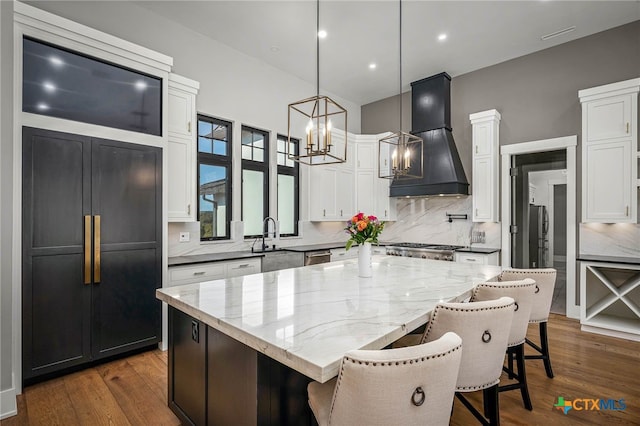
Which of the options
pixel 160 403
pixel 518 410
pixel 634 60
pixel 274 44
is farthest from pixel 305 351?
pixel 634 60

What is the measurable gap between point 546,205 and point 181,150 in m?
5.61

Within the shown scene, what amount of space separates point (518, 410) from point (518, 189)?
360 cm

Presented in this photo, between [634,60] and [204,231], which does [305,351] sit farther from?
[634,60]

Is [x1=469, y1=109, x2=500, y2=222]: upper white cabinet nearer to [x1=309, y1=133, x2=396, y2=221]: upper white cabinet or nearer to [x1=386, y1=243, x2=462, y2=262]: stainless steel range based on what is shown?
[x1=386, y1=243, x2=462, y2=262]: stainless steel range

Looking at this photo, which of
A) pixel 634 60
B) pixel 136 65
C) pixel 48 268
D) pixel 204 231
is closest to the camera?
pixel 48 268

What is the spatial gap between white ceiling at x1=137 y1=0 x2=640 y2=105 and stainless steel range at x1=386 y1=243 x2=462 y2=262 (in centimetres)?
281

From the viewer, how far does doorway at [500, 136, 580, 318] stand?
4.10m

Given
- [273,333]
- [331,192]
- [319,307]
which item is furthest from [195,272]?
[331,192]

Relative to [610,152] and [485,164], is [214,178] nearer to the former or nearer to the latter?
[485,164]

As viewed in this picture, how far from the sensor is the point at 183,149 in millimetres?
3502

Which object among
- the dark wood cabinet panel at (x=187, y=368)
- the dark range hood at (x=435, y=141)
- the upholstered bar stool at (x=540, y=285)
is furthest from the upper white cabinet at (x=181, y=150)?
the dark range hood at (x=435, y=141)

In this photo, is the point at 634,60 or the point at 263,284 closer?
the point at 263,284

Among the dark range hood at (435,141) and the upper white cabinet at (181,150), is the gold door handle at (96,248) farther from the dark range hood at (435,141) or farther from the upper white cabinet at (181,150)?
the dark range hood at (435,141)

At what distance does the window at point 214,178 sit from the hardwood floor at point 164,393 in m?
1.64
